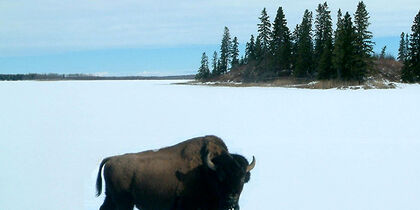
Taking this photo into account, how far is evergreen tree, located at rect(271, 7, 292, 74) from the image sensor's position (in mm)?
59688

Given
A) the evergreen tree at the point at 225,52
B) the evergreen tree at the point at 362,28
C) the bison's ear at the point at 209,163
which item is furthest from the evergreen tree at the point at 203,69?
the bison's ear at the point at 209,163

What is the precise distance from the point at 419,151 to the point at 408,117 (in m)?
6.33

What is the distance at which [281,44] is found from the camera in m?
61.9

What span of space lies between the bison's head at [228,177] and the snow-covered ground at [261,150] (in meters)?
1.68

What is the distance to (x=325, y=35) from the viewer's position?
187ft

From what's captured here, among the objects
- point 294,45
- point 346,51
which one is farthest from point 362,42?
point 294,45

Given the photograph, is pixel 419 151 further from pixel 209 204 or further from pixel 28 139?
pixel 28 139

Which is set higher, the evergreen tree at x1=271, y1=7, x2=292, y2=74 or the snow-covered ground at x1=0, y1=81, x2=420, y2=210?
the evergreen tree at x1=271, y1=7, x2=292, y2=74

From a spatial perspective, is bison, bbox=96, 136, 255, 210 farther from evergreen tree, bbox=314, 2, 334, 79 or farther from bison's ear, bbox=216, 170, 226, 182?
evergreen tree, bbox=314, 2, 334, 79

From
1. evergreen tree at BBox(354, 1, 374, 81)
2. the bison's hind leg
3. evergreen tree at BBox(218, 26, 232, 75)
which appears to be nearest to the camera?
the bison's hind leg

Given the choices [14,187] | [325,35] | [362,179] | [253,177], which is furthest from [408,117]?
[325,35]

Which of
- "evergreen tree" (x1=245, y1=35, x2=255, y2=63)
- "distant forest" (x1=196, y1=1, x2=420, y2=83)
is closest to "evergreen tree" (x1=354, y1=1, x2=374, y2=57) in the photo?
"distant forest" (x1=196, y1=1, x2=420, y2=83)

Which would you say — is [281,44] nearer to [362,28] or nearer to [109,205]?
[362,28]

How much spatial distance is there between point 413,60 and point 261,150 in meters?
43.9
